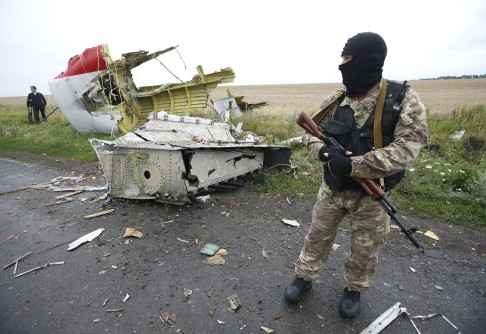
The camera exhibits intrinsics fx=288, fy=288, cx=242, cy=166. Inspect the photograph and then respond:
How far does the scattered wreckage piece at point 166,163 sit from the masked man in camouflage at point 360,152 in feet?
7.12

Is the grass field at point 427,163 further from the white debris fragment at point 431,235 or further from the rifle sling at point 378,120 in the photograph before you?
the rifle sling at point 378,120

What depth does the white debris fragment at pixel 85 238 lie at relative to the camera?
11.7 ft

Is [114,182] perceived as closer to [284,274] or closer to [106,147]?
[106,147]

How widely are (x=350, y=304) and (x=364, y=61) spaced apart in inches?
76.2

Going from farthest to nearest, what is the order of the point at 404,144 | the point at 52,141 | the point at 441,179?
the point at 52,141 < the point at 441,179 < the point at 404,144

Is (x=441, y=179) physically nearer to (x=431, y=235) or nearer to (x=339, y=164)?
(x=431, y=235)

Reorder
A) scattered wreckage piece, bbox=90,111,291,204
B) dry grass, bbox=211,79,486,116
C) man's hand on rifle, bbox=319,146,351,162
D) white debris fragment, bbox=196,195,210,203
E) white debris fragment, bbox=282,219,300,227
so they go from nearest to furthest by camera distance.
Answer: man's hand on rifle, bbox=319,146,351,162, white debris fragment, bbox=282,219,300,227, scattered wreckage piece, bbox=90,111,291,204, white debris fragment, bbox=196,195,210,203, dry grass, bbox=211,79,486,116

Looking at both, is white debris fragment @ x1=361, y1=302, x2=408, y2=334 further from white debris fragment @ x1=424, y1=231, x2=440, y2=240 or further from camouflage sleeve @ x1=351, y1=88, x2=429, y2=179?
white debris fragment @ x1=424, y1=231, x2=440, y2=240

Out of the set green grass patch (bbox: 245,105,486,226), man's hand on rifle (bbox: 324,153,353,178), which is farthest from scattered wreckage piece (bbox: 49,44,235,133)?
man's hand on rifle (bbox: 324,153,353,178)

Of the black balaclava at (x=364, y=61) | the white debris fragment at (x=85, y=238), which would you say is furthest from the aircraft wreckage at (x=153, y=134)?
the black balaclava at (x=364, y=61)

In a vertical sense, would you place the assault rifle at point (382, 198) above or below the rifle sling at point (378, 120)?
below

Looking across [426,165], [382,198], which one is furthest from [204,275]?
[426,165]

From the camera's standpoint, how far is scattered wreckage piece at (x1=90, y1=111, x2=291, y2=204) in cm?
412

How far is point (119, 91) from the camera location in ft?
25.3
